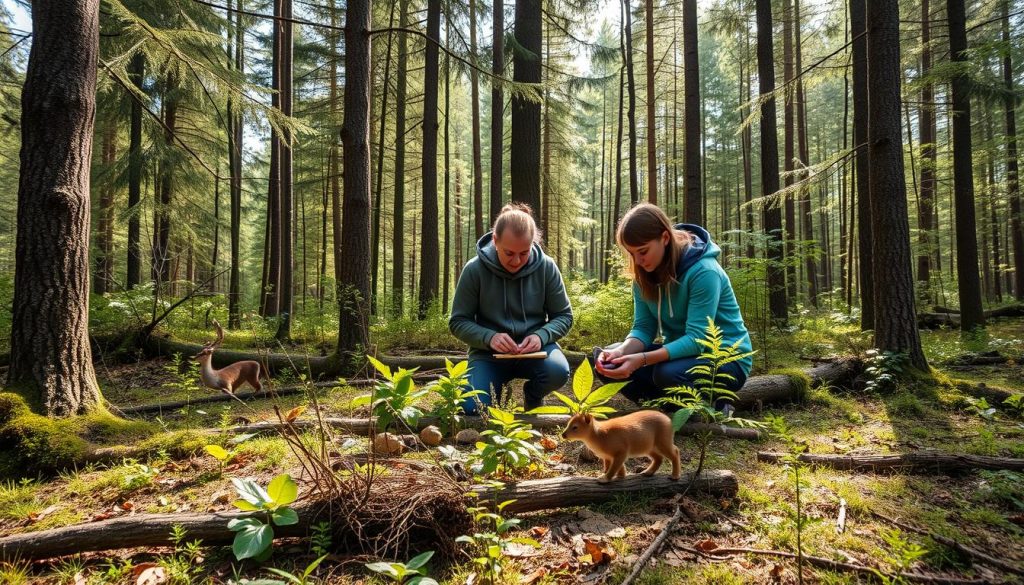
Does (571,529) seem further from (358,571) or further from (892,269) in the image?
(892,269)

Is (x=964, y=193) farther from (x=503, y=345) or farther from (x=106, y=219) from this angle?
(x=106, y=219)

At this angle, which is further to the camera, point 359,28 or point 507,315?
point 359,28

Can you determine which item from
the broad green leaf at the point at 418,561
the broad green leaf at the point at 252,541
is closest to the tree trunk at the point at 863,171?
the broad green leaf at the point at 418,561

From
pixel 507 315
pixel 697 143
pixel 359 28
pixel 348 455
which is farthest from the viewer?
pixel 697 143

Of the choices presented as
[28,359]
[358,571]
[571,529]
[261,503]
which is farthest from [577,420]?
[28,359]

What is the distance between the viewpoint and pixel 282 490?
6.11 ft

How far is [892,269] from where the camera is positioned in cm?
514

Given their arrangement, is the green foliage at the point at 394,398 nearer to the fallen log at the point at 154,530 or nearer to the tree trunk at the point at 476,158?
the fallen log at the point at 154,530

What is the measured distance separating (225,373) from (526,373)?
10.9 feet

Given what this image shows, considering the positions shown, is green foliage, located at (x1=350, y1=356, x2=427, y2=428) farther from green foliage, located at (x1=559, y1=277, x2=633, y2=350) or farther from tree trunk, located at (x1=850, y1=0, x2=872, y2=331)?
tree trunk, located at (x1=850, y1=0, x2=872, y2=331)

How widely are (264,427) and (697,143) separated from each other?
1006 centimetres

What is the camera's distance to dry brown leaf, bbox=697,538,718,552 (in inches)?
78.5

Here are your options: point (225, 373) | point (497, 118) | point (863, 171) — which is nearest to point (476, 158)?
point (497, 118)

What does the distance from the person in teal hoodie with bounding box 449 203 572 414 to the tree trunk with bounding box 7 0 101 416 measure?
114 inches
